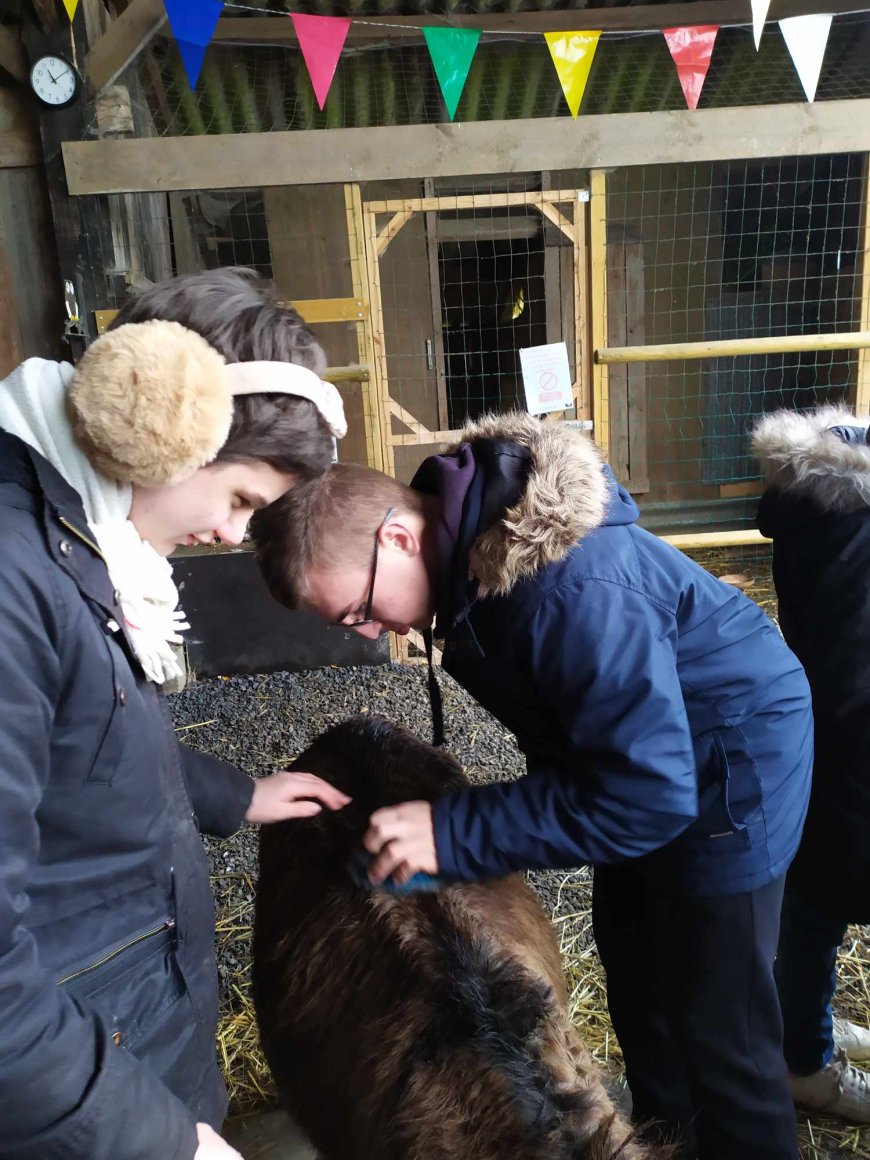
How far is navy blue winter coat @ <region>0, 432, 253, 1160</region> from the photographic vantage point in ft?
2.89

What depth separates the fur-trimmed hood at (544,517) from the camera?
132 centimetres

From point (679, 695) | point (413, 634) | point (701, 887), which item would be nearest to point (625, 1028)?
point (701, 887)

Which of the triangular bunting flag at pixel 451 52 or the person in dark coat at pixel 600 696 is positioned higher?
the triangular bunting flag at pixel 451 52

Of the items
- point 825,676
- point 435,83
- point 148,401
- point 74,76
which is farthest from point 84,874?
point 435,83

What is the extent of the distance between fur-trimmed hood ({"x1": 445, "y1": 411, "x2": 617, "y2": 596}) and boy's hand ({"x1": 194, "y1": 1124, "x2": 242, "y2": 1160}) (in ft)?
2.78

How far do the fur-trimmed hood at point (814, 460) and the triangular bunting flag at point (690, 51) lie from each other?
368 cm

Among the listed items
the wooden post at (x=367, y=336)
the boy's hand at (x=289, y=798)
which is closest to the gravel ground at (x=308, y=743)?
the boy's hand at (x=289, y=798)

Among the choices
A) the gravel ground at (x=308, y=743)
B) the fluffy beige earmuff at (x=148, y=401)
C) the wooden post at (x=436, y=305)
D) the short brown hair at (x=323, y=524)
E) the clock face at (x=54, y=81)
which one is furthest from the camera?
the wooden post at (x=436, y=305)

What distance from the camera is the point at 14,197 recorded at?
496 cm

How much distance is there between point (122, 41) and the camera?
461cm

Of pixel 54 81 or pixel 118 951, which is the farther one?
pixel 54 81

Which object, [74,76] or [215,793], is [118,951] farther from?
[74,76]

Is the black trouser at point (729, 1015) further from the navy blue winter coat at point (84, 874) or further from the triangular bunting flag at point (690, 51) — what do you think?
the triangular bunting flag at point (690, 51)

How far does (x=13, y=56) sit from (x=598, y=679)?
5.33 meters
